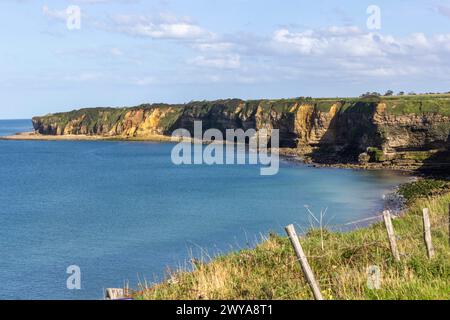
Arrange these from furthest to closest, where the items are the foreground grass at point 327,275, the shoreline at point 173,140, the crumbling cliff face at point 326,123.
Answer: the crumbling cliff face at point 326,123 → the shoreline at point 173,140 → the foreground grass at point 327,275

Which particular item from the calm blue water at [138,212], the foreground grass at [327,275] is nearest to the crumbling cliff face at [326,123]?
the calm blue water at [138,212]

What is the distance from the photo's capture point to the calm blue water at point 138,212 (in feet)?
87.9

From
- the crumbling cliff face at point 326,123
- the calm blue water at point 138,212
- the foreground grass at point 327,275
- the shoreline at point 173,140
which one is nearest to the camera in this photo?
the foreground grass at point 327,275

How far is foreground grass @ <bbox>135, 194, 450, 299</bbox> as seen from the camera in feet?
31.8

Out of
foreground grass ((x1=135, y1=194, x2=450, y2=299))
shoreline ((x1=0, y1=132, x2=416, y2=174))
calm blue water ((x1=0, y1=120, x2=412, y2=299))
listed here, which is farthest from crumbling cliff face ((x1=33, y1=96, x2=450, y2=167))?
foreground grass ((x1=135, y1=194, x2=450, y2=299))

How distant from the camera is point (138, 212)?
4419 centimetres

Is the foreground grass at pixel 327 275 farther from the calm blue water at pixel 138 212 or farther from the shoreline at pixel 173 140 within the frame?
the shoreline at pixel 173 140

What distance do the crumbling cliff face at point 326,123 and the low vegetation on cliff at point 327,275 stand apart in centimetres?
5702

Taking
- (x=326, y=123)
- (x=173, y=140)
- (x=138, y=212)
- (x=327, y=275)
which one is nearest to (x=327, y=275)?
(x=327, y=275)

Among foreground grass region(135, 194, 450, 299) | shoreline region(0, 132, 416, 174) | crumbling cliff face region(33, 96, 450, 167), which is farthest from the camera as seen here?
crumbling cliff face region(33, 96, 450, 167)

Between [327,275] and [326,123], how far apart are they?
267 ft

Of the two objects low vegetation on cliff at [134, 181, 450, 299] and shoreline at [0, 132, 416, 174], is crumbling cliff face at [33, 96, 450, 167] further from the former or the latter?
low vegetation on cliff at [134, 181, 450, 299]

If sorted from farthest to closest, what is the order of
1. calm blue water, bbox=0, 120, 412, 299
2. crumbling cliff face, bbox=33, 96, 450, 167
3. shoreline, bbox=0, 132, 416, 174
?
crumbling cliff face, bbox=33, 96, 450, 167
shoreline, bbox=0, 132, 416, 174
calm blue water, bbox=0, 120, 412, 299
